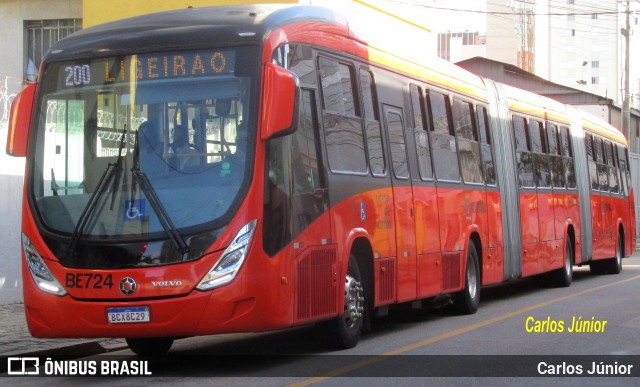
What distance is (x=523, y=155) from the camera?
20516 mm

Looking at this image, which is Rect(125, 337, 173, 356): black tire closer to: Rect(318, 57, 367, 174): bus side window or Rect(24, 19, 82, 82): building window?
Rect(318, 57, 367, 174): bus side window

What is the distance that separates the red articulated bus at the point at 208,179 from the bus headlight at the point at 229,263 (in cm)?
1

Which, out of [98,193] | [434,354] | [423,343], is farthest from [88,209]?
[423,343]

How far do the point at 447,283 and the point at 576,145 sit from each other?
955 cm

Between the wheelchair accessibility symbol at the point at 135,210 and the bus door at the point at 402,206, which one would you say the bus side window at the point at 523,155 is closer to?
the bus door at the point at 402,206

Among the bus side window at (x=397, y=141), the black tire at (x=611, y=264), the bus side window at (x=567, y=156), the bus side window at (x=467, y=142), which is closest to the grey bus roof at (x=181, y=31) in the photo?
the bus side window at (x=397, y=141)

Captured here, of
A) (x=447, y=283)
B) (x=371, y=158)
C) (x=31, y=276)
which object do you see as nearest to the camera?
(x=31, y=276)

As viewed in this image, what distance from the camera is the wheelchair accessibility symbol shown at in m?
10.5

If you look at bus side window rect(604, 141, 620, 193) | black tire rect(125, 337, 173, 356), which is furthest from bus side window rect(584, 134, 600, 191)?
black tire rect(125, 337, 173, 356)

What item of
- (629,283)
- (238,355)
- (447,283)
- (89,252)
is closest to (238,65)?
(89,252)

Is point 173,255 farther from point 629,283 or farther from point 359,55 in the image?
point 629,283

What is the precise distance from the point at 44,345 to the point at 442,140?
20.0 feet

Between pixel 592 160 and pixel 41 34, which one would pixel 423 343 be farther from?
pixel 41 34

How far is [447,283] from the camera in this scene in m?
15.8
